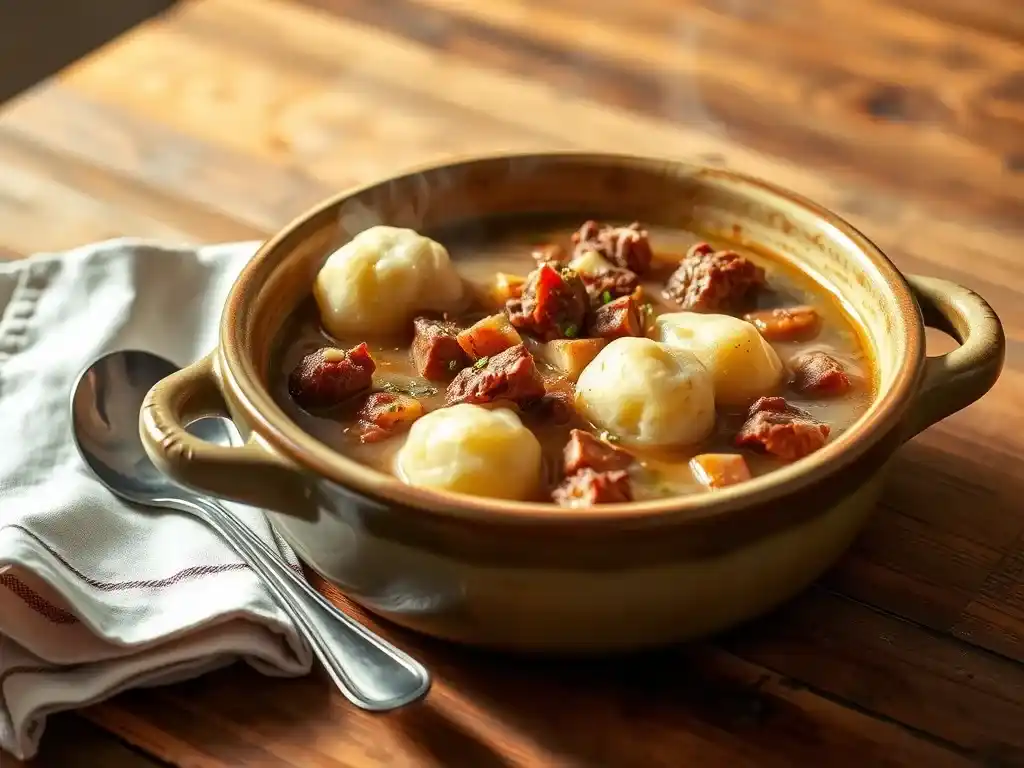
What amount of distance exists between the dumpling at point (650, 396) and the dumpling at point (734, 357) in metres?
0.04

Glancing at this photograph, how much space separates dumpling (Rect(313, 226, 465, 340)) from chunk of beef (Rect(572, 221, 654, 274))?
246mm

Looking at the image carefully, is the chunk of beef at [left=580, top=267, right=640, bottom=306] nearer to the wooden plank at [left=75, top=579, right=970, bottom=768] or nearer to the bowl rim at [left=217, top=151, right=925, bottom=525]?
the bowl rim at [left=217, top=151, right=925, bottom=525]

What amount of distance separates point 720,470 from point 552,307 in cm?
36

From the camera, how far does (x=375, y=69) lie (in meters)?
2.78

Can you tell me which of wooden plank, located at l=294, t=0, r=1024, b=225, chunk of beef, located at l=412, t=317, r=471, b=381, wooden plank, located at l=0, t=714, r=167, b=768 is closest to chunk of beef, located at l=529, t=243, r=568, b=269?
chunk of beef, located at l=412, t=317, r=471, b=381

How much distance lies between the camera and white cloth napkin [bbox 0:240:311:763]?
56.0 inches

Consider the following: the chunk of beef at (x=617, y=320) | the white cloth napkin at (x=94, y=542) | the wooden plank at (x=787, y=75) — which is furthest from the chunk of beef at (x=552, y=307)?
the wooden plank at (x=787, y=75)

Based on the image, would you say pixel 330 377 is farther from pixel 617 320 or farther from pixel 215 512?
pixel 617 320

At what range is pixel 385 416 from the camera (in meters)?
1.56

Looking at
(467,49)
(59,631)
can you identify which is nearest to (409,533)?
(59,631)

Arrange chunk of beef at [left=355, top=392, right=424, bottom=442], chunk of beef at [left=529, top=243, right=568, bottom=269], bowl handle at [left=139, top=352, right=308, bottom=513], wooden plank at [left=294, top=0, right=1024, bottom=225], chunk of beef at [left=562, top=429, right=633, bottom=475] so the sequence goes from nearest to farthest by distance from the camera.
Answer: bowl handle at [left=139, top=352, right=308, bottom=513] → chunk of beef at [left=562, top=429, right=633, bottom=475] → chunk of beef at [left=355, top=392, right=424, bottom=442] → chunk of beef at [left=529, top=243, right=568, bottom=269] → wooden plank at [left=294, top=0, right=1024, bottom=225]

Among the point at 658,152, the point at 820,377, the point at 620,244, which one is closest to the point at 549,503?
the point at 820,377

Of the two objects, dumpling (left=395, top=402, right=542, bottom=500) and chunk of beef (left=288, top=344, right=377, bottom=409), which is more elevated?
dumpling (left=395, top=402, right=542, bottom=500)

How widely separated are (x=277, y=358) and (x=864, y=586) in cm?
82
